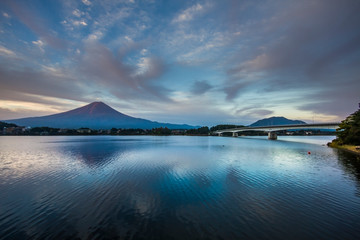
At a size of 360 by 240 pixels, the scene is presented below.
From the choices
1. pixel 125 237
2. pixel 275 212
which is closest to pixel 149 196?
pixel 125 237

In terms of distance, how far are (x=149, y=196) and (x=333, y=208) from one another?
14499 millimetres

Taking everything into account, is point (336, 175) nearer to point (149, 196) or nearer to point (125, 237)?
point (149, 196)

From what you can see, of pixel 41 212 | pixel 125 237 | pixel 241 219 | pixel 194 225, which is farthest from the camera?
pixel 41 212

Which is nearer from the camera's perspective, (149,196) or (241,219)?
(241,219)

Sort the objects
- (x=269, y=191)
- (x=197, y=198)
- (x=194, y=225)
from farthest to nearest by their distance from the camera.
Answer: (x=269, y=191) → (x=197, y=198) → (x=194, y=225)

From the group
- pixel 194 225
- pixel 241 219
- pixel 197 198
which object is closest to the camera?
pixel 194 225

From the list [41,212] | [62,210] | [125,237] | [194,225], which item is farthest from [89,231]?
[194,225]

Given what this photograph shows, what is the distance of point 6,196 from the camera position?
44.9ft

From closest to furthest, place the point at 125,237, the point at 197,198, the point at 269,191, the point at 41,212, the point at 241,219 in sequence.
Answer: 1. the point at 125,237
2. the point at 241,219
3. the point at 41,212
4. the point at 197,198
5. the point at 269,191

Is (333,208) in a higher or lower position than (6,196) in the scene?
higher

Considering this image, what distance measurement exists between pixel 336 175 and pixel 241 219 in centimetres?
1990

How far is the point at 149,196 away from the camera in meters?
13.9

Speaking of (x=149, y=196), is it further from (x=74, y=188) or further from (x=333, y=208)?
(x=333, y=208)

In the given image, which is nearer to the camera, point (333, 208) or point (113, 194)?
point (333, 208)
